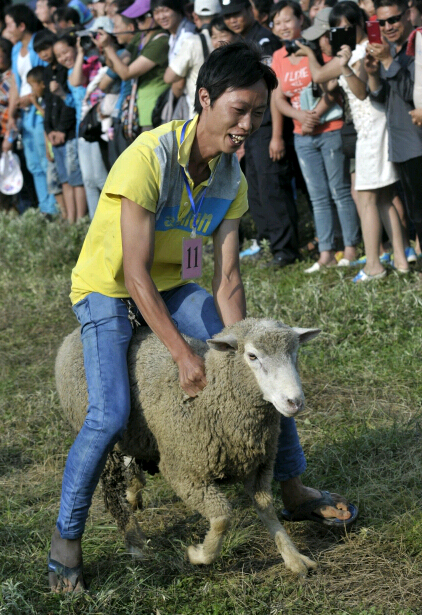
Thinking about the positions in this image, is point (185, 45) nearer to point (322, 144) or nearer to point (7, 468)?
point (322, 144)

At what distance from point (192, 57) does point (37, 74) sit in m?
3.23

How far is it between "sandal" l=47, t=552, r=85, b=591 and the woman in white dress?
3.68 metres

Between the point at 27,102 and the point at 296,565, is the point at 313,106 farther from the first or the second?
the point at 27,102

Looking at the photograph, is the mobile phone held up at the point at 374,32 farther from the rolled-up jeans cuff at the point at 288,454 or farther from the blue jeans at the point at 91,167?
the blue jeans at the point at 91,167

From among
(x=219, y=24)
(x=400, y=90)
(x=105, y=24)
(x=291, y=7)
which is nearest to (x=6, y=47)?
(x=105, y=24)

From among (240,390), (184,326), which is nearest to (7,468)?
(184,326)

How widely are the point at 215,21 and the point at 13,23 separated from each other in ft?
15.0

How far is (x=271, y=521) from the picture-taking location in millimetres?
3158

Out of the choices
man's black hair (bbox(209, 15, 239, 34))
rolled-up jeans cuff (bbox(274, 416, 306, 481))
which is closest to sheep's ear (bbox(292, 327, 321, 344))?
rolled-up jeans cuff (bbox(274, 416, 306, 481))

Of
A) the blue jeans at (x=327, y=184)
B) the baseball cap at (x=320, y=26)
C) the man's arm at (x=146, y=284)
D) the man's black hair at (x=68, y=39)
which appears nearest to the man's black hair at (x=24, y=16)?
the man's black hair at (x=68, y=39)

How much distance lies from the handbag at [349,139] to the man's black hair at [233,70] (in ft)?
11.4

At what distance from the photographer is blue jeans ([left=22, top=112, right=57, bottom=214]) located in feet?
34.0

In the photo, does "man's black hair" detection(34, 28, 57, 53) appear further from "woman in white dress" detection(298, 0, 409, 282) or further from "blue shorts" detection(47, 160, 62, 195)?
"woman in white dress" detection(298, 0, 409, 282)

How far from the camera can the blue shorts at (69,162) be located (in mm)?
9305
